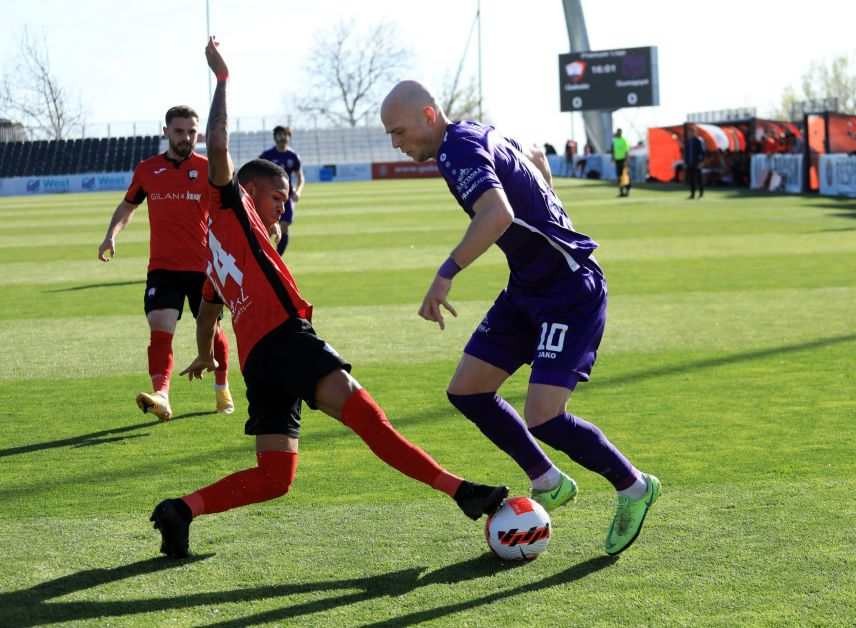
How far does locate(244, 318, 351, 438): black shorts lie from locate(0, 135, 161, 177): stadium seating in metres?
72.3

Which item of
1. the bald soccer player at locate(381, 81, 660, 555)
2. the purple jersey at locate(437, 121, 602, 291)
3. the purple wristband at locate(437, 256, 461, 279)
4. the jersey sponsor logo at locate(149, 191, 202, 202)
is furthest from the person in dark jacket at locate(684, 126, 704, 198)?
the purple wristband at locate(437, 256, 461, 279)

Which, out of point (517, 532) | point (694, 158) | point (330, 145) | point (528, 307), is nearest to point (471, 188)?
point (528, 307)

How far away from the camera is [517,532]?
5.12 m

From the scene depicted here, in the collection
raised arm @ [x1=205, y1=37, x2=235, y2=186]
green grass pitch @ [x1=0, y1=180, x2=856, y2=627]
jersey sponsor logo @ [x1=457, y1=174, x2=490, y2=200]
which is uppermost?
raised arm @ [x1=205, y1=37, x2=235, y2=186]

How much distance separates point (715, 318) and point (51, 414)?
20.5 feet

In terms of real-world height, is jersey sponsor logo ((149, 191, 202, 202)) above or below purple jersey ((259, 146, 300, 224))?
below

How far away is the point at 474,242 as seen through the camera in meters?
4.69

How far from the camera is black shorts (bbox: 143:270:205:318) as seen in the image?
862 centimetres

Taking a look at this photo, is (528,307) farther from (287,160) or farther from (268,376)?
(287,160)

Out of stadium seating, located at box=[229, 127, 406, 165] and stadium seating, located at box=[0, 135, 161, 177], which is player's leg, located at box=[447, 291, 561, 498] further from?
stadium seating, located at box=[229, 127, 406, 165]

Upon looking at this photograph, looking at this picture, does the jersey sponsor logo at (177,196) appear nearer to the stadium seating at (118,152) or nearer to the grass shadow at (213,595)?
the grass shadow at (213,595)

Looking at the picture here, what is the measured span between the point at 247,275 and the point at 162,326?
3.36 meters

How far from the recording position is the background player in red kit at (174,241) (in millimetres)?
8438

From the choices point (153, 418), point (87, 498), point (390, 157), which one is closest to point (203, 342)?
point (153, 418)
